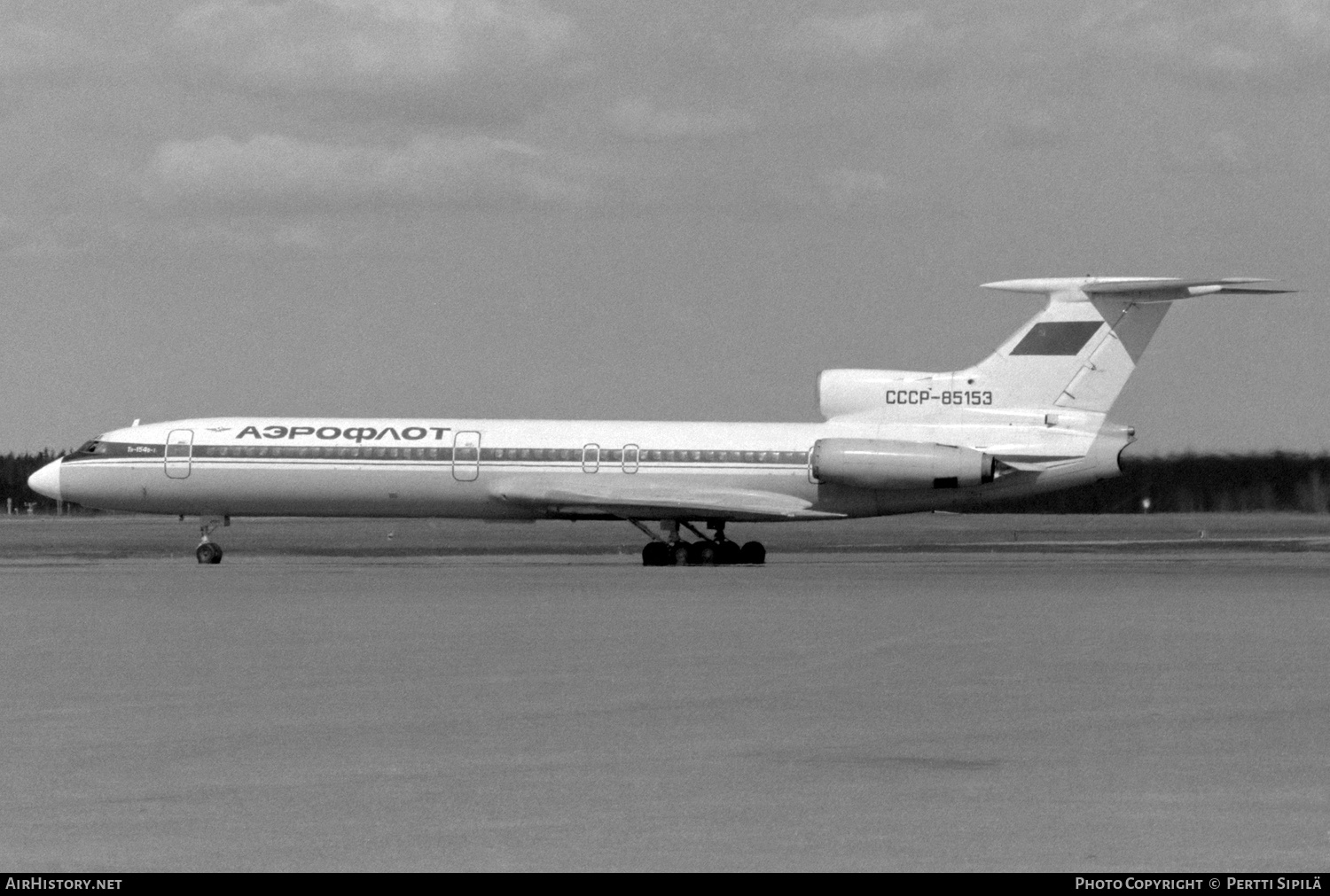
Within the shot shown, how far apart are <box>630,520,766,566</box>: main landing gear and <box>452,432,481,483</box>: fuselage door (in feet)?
12.5

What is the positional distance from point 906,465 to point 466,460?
32.7 ft

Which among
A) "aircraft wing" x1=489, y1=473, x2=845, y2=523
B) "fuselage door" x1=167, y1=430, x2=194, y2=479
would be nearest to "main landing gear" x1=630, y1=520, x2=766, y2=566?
"aircraft wing" x1=489, y1=473, x2=845, y2=523

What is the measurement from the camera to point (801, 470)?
4238cm

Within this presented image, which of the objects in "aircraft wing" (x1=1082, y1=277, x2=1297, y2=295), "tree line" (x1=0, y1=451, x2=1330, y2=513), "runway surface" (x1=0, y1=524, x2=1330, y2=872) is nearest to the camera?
"runway surface" (x1=0, y1=524, x2=1330, y2=872)

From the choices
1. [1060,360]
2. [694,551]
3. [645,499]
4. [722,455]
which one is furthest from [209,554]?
[1060,360]

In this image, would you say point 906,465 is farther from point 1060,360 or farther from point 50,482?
point 50,482

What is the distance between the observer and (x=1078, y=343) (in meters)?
41.4

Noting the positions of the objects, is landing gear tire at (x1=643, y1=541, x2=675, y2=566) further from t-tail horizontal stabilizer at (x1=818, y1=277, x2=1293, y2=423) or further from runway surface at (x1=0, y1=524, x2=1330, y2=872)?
runway surface at (x1=0, y1=524, x2=1330, y2=872)

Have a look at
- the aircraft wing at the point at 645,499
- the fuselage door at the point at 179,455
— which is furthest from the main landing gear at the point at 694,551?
the fuselage door at the point at 179,455

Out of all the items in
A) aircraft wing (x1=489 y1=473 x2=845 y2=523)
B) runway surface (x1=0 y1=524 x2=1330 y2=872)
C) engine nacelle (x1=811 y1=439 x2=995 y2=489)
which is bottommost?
runway surface (x1=0 y1=524 x2=1330 y2=872)

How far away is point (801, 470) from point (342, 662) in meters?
24.9

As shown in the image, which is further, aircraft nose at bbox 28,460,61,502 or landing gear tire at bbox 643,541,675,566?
A: aircraft nose at bbox 28,460,61,502

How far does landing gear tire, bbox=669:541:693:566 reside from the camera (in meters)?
42.1

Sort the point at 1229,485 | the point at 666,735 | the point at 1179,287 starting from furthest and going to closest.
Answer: the point at 1229,485 → the point at 1179,287 → the point at 666,735
